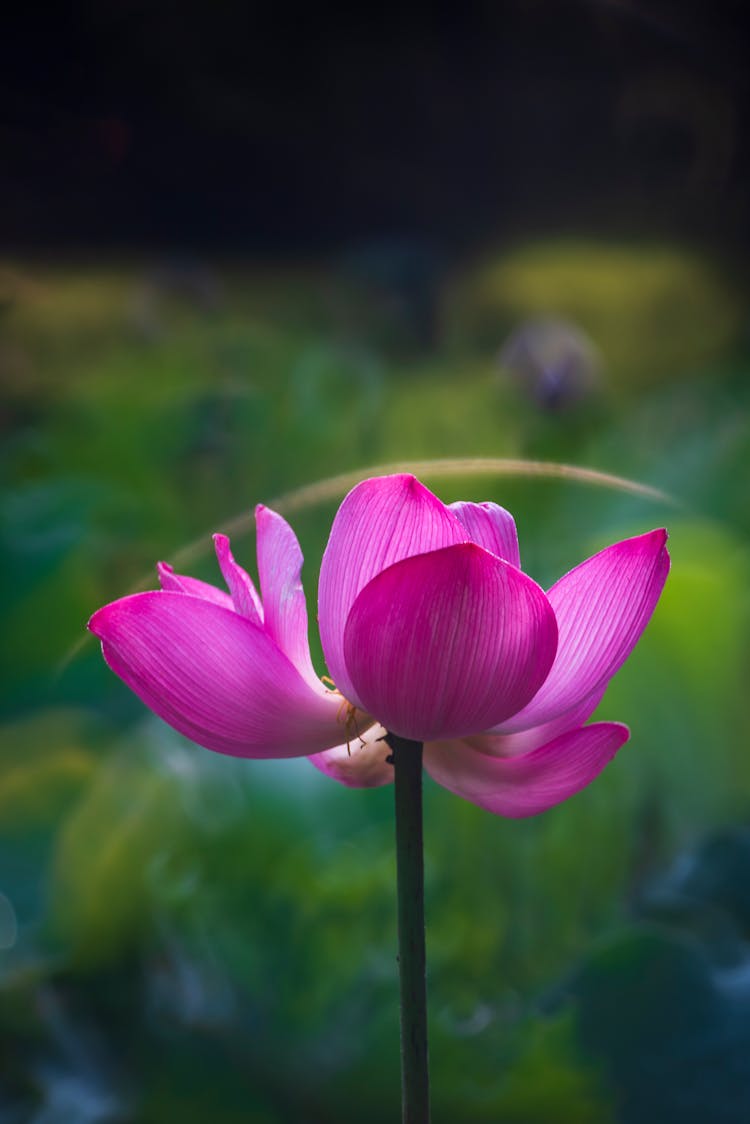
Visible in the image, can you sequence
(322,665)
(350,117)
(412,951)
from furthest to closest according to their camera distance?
(350,117) → (322,665) → (412,951)

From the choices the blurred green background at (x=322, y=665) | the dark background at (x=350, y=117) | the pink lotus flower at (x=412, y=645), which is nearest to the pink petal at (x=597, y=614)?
the pink lotus flower at (x=412, y=645)

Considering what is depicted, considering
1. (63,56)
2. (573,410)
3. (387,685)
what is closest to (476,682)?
(387,685)

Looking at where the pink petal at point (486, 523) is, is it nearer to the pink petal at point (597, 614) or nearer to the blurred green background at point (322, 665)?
the pink petal at point (597, 614)

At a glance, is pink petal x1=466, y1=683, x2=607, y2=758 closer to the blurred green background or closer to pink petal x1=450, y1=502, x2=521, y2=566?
pink petal x1=450, y1=502, x2=521, y2=566

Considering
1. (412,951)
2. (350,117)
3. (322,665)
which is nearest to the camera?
(412,951)

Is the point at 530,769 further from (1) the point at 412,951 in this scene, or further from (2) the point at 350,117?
(2) the point at 350,117

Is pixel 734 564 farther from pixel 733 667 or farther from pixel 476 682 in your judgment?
pixel 476 682

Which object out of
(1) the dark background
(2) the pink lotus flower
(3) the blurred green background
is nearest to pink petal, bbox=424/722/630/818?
(2) the pink lotus flower

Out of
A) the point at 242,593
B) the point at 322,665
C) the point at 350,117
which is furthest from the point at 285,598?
the point at 350,117
